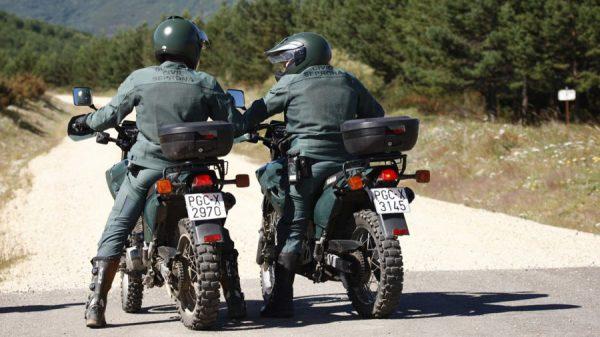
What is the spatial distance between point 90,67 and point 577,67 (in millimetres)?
77678

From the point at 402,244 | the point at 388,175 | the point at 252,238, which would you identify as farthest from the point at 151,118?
the point at 252,238

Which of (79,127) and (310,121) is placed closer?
(310,121)

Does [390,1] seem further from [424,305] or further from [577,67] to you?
[424,305]

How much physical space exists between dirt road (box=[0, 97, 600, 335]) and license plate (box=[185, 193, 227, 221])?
2.66ft

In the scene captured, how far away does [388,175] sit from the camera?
265 inches

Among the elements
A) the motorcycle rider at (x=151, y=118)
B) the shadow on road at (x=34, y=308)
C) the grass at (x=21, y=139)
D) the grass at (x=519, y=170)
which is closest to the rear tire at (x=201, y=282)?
the motorcycle rider at (x=151, y=118)

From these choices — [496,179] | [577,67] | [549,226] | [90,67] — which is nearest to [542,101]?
[577,67]

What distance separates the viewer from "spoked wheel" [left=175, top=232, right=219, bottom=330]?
6266 millimetres

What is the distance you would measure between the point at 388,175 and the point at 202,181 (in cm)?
115

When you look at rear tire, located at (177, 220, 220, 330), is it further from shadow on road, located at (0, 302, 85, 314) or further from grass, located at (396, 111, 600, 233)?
grass, located at (396, 111, 600, 233)

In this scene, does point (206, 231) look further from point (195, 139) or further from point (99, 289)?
point (99, 289)

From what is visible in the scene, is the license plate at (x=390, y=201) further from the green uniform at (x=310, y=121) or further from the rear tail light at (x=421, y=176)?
the green uniform at (x=310, y=121)

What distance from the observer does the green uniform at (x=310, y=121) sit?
7117 millimetres

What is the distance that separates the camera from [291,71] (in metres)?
7.46
